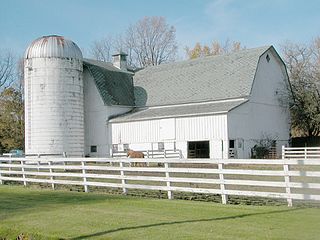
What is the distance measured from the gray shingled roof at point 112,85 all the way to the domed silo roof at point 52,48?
7.69ft

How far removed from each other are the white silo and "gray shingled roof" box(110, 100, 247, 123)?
12.9 feet

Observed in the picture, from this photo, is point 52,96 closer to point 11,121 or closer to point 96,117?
point 96,117

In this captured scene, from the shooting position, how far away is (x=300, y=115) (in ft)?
146

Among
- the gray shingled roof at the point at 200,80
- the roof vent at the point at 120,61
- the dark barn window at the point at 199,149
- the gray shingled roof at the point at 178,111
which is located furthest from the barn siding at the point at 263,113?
the roof vent at the point at 120,61

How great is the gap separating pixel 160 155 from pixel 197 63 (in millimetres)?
11160

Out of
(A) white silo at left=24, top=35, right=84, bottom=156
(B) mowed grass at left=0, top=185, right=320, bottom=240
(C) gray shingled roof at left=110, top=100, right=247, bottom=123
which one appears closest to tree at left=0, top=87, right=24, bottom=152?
(A) white silo at left=24, top=35, right=84, bottom=156

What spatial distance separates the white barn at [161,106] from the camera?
3544cm

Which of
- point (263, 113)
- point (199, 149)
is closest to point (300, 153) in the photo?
point (263, 113)

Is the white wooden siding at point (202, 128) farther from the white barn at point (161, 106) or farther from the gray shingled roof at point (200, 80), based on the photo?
the gray shingled roof at point (200, 80)

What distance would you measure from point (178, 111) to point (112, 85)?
26.1 feet

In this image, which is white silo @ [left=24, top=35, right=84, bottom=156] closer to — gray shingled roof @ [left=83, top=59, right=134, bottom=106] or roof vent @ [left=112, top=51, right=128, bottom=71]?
gray shingled roof @ [left=83, top=59, right=134, bottom=106]

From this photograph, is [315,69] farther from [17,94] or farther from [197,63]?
[17,94]

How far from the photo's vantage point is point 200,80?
4047cm

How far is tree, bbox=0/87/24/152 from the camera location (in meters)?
55.5
